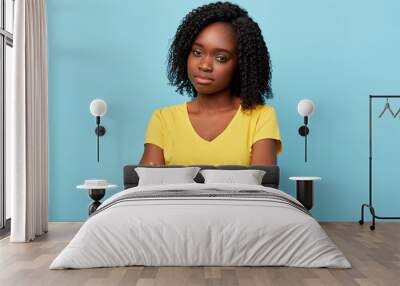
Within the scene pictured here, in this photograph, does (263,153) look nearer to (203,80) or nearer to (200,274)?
(203,80)

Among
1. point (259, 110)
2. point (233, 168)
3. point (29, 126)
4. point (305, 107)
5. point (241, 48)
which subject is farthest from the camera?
point (305, 107)

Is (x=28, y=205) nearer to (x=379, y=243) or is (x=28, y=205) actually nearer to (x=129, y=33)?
(x=129, y=33)

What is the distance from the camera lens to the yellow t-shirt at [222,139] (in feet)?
20.4

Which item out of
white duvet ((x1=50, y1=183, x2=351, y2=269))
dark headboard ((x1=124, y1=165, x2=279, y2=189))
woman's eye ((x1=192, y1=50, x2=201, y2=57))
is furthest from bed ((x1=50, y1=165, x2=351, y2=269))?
woman's eye ((x1=192, y1=50, x2=201, y2=57))

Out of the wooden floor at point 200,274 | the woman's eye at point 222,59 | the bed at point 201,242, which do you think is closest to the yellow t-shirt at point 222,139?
the woman's eye at point 222,59

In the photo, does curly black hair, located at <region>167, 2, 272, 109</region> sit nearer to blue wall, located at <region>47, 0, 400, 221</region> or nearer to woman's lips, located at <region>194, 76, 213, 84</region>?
woman's lips, located at <region>194, 76, 213, 84</region>

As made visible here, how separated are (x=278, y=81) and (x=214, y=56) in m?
1.01

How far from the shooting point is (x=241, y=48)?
6078mm

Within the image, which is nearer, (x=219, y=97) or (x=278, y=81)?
(x=219, y=97)

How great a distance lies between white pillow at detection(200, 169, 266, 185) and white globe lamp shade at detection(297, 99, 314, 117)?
3.81ft

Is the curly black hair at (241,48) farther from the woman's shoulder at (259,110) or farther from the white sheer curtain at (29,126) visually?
the white sheer curtain at (29,126)

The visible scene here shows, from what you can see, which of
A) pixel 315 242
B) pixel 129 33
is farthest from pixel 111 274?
pixel 129 33

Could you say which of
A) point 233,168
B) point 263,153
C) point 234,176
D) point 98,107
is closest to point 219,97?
point 263,153

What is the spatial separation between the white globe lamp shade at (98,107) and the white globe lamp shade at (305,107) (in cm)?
210
